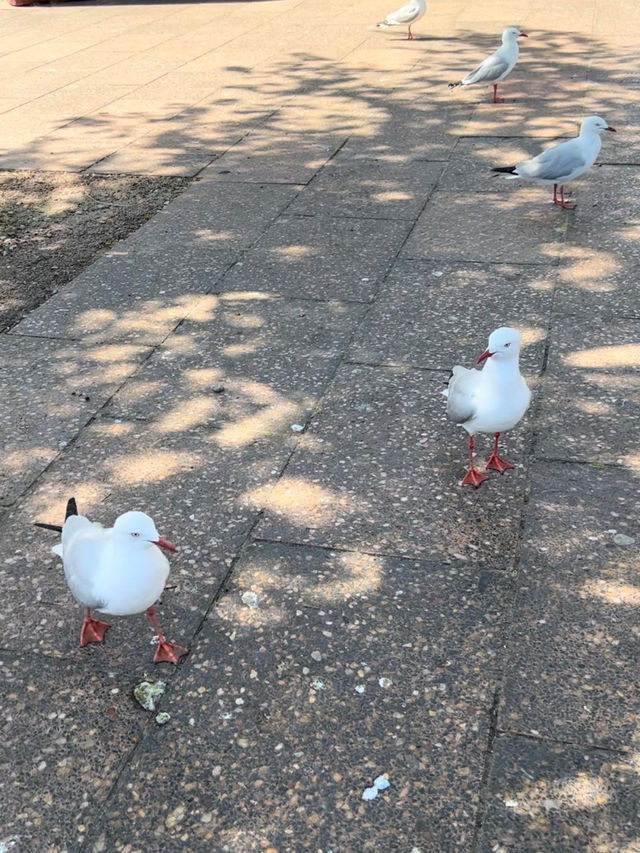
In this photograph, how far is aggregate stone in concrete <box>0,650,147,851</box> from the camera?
2.68 metres

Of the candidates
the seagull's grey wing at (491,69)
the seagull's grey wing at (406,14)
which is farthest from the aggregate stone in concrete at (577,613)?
the seagull's grey wing at (406,14)

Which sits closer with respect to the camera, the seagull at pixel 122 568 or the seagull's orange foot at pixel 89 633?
the seagull at pixel 122 568

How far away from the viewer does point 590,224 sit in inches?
261

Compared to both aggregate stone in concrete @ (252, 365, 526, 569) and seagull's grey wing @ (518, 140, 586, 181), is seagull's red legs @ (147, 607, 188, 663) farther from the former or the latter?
seagull's grey wing @ (518, 140, 586, 181)

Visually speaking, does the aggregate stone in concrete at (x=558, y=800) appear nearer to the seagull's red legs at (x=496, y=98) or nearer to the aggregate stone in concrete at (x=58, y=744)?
the aggregate stone in concrete at (x=58, y=744)

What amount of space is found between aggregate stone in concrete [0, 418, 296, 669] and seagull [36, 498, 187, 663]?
0.24 meters

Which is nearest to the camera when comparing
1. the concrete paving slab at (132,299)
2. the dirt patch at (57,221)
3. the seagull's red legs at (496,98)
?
the concrete paving slab at (132,299)

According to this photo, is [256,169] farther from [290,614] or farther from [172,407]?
[290,614]

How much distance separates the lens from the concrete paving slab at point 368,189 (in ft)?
23.4

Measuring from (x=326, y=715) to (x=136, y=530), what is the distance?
0.89m

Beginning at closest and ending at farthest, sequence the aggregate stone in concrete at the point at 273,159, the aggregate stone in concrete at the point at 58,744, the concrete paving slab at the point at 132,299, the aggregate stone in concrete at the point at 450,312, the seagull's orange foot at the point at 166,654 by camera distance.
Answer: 1. the aggregate stone in concrete at the point at 58,744
2. the seagull's orange foot at the point at 166,654
3. the aggregate stone in concrete at the point at 450,312
4. the concrete paving slab at the point at 132,299
5. the aggregate stone in concrete at the point at 273,159

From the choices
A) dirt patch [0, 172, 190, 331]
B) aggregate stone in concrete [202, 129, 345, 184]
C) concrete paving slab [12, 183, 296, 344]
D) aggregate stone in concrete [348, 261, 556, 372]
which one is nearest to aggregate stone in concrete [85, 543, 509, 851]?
aggregate stone in concrete [348, 261, 556, 372]

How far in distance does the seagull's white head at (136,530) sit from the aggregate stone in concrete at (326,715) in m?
0.52

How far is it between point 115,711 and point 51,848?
50 cm
